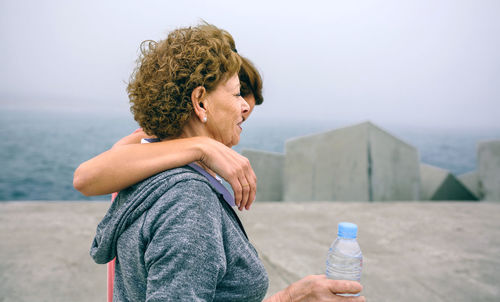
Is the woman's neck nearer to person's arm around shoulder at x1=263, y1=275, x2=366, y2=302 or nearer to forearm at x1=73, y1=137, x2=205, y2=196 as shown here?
forearm at x1=73, y1=137, x2=205, y2=196

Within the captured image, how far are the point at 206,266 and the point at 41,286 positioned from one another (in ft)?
8.11

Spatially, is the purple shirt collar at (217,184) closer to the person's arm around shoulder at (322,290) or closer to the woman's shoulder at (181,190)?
the woman's shoulder at (181,190)

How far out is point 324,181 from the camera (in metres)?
5.75

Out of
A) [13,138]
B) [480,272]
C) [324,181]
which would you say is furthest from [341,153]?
[13,138]

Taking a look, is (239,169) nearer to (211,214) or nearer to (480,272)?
(211,214)

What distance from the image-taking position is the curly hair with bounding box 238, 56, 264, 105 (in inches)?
50.6

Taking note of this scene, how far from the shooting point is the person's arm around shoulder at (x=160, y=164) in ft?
2.98

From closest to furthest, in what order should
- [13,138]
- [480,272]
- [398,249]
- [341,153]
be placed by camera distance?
1. [480,272]
2. [398,249]
3. [341,153]
4. [13,138]

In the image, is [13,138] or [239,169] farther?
[13,138]

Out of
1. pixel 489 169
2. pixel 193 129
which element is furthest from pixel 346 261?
pixel 489 169

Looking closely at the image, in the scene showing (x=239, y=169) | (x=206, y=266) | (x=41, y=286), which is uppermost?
(x=239, y=169)

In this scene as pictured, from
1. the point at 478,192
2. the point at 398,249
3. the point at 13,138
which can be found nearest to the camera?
the point at 398,249

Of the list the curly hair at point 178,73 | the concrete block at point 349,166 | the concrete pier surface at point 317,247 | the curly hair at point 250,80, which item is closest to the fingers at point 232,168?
the curly hair at point 178,73

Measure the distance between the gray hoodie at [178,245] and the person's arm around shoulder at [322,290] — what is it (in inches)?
4.0
